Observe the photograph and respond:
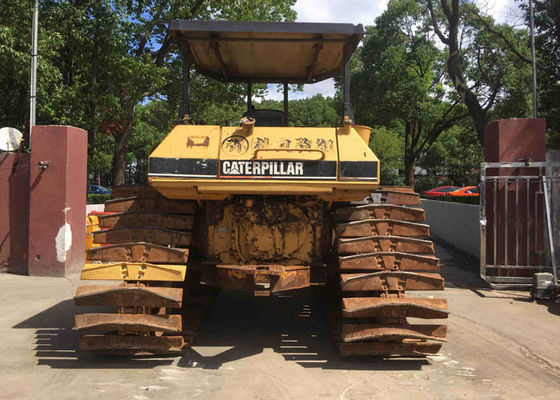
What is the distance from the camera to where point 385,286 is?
4.70 m

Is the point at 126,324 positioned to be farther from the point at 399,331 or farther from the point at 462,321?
the point at 462,321

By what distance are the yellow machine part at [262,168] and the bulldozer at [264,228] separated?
10 mm

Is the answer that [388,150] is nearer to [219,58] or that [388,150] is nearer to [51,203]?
[51,203]

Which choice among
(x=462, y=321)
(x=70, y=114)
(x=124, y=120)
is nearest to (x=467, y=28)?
(x=124, y=120)

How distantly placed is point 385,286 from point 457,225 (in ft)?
31.3

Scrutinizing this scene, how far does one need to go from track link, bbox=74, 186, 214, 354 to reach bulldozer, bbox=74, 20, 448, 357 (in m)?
0.01

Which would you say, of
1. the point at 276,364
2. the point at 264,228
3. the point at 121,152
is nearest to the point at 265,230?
the point at 264,228

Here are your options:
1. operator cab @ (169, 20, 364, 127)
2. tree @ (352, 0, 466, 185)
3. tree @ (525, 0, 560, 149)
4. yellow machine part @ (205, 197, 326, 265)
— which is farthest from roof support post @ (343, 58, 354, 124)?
tree @ (352, 0, 466, 185)

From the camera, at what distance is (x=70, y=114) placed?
16203mm

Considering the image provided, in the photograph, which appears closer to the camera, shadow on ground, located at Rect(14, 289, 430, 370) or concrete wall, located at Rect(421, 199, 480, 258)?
shadow on ground, located at Rect(14, 289, 430, 370)

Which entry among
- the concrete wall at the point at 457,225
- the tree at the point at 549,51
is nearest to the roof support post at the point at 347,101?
the concrete wall at the point at 457,225

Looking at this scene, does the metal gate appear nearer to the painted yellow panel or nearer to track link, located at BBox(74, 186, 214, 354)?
track link, located at BBox(74, 186, 214, 354)

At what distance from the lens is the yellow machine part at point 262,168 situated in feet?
14.9

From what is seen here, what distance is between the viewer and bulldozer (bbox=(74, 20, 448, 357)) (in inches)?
180
